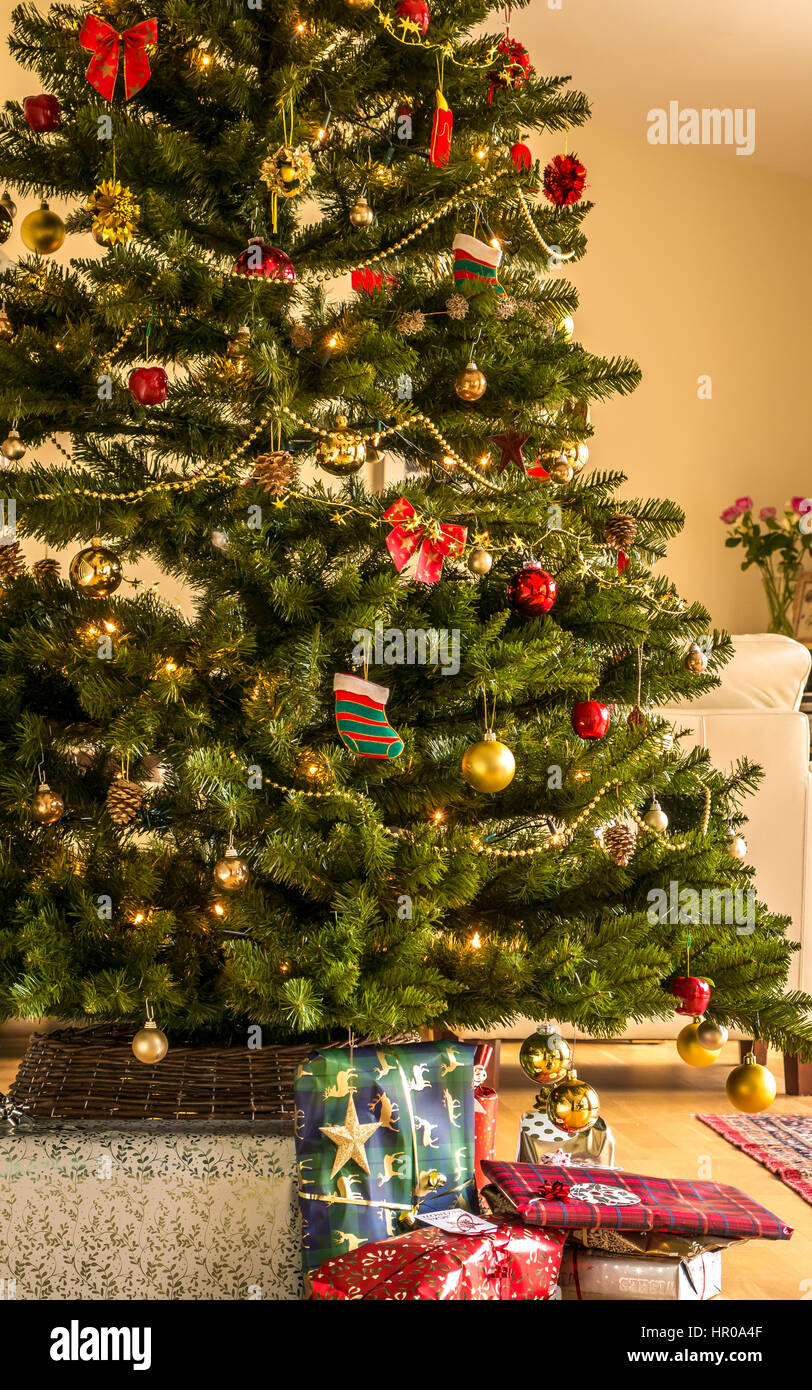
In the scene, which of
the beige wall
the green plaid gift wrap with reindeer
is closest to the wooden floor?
the green plaid gift wrap with reindeer

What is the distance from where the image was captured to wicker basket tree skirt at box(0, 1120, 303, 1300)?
4.01 feet

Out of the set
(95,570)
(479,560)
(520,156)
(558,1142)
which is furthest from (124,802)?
(520,156)

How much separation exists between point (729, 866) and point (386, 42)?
1081 millimetres

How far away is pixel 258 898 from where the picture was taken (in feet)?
3.92

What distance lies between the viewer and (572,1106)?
1.32 m

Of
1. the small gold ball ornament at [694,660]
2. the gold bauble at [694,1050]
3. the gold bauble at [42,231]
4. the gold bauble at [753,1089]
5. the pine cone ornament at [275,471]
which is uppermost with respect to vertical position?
the gold bauble at [42,231]

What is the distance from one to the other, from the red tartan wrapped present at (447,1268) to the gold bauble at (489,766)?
434 millimetres

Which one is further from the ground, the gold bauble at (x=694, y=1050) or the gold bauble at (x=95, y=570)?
the gold bauble at (x=95, y=570)

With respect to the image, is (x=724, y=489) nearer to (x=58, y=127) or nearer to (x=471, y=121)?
(x=471, y=121)

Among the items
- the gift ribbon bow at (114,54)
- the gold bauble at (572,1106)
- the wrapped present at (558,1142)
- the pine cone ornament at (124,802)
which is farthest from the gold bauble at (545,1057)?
the gift ribbon bow at (114,54)

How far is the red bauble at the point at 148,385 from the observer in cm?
123

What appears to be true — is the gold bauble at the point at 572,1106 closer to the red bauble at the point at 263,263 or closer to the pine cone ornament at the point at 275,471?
the pine cone ornament at the point at 275,471

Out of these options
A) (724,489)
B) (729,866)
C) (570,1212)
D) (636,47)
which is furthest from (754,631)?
(570,1212)

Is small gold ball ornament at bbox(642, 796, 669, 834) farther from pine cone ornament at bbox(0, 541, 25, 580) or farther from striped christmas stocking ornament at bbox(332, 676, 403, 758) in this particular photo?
pine cone ornament at bbox(0, 541, 25, 580)
